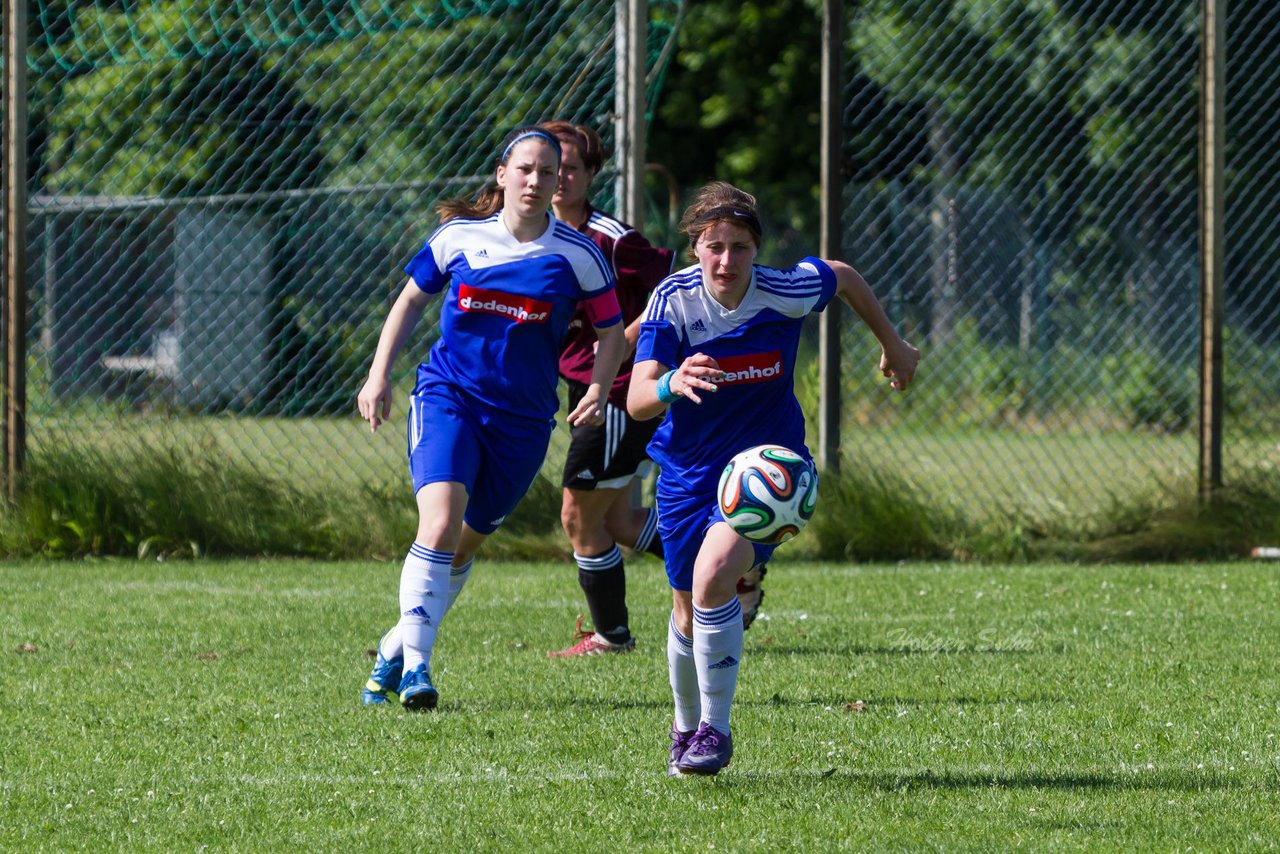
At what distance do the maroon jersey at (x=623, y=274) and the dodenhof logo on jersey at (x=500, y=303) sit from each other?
921 mm

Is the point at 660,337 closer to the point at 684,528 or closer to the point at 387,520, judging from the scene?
the point at 684,528

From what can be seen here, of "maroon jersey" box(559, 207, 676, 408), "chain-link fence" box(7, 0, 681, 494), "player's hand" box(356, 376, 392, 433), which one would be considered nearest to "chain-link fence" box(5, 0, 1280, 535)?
"chain-link fence" box(7, 0, 681, 494)

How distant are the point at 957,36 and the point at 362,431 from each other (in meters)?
10.5

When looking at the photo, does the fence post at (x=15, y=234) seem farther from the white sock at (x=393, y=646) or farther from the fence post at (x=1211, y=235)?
the fence post at (x=1211, y=235)

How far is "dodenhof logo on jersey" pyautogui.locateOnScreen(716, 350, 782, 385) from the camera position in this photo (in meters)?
4.55

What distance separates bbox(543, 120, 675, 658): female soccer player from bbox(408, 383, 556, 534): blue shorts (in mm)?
801

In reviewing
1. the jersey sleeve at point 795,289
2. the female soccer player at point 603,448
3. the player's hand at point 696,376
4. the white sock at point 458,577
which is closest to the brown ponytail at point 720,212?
the jersey sleeve at point 795,289

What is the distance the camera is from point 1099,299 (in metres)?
17.7

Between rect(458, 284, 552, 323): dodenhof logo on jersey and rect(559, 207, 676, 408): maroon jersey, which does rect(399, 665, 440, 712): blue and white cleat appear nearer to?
rect(458, 284, 552, 323): dodenhof logo on jersey

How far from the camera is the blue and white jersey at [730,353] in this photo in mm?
4566

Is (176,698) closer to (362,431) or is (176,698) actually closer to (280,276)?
(362,431)

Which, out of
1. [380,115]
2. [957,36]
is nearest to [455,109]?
[380,115]

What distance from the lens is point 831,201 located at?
31.2ft

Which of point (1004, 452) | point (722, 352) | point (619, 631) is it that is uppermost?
point (722, 352)
